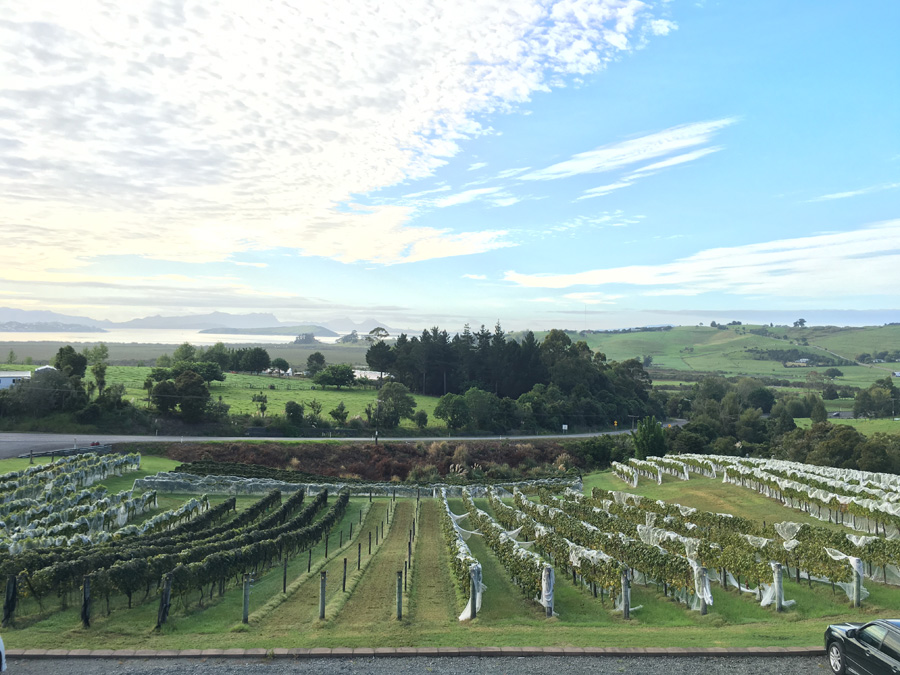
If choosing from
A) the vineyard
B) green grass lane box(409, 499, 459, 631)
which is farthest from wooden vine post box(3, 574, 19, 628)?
green grass lane box(409, 499, 459, 631)

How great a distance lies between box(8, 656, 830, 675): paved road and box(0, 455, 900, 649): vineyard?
0.82 m

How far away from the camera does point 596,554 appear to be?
18.5 m

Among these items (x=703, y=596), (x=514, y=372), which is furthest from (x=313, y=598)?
(x=514, y=372)

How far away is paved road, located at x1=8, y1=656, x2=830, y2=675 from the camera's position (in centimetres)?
1206

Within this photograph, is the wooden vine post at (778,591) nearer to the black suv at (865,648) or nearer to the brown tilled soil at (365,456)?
the black suv at (865,648)

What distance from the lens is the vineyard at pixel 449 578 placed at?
14.6 metres

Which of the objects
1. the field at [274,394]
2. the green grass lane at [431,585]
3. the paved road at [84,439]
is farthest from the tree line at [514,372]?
the green grass lane at [431,585]

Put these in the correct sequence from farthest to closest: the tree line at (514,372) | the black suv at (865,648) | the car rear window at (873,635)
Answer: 1. the tree line at (514,372)
2. the car rear window at (873,635)
3. the black suv at (865,648)

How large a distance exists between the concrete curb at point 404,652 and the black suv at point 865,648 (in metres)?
0.95

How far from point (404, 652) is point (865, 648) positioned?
30.1 ft

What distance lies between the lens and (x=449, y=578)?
2070 cm

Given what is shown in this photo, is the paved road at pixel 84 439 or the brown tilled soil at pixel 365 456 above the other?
the paved road at pixel 84 439

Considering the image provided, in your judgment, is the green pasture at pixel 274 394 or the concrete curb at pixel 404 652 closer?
the concrete curb at pixel 404 652

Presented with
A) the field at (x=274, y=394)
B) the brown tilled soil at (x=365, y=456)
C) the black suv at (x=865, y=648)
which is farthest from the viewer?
the field at (x=274, y=394)
